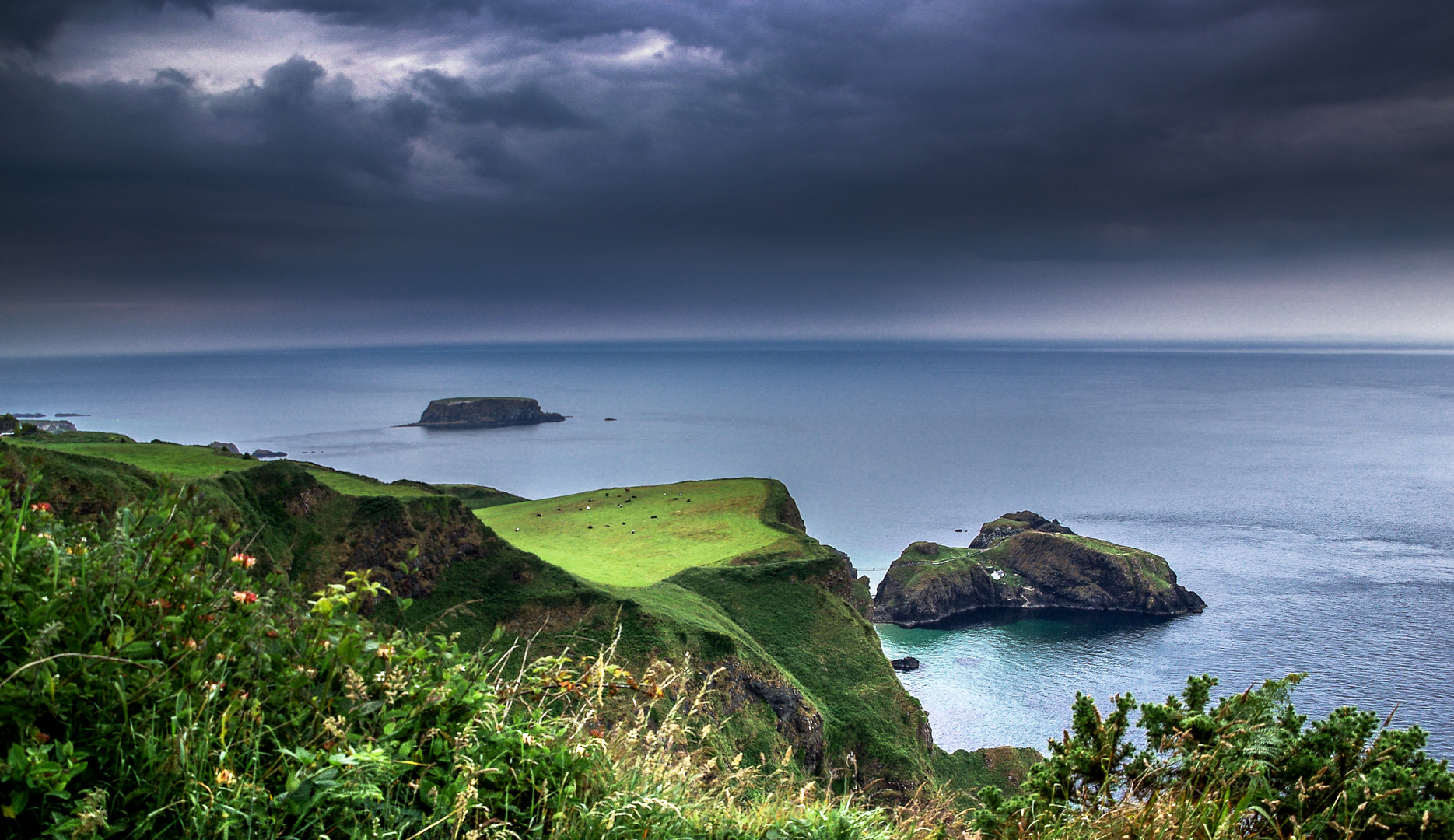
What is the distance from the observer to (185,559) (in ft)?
14.3

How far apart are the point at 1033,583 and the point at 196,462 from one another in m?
93.1

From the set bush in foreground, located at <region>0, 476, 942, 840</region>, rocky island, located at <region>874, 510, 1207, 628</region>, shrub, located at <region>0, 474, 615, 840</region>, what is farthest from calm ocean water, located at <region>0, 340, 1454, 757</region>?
shrub, located at <region>0, 474, 615, 840</region>

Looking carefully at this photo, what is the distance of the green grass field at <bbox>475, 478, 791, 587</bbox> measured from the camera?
63.6m

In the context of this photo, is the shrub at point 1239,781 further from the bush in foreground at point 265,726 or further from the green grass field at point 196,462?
the green grass field at point 196,462

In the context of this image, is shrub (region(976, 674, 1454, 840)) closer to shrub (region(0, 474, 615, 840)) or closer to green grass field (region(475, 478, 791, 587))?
shrub (region(0, 474, 615, 840))

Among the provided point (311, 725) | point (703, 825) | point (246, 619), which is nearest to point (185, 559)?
point (246, 619)

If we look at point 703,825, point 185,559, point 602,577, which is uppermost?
point 185,559

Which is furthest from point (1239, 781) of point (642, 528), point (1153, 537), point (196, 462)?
point (1153, 537)

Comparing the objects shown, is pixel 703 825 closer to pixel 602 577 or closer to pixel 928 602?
pixel 602 577

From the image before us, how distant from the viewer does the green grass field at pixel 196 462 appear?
143 ft

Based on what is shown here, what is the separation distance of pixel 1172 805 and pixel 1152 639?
9843cm

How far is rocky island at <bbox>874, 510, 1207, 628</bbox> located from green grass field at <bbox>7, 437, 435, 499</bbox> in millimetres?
65258

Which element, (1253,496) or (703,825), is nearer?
(703,825)

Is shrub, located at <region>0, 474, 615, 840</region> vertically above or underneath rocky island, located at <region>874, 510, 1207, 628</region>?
above
